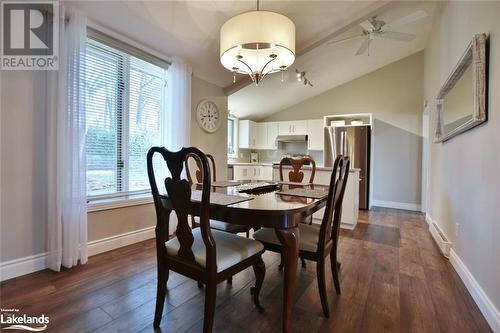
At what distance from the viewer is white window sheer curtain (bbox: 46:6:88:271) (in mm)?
2062

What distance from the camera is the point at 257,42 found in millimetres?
1846

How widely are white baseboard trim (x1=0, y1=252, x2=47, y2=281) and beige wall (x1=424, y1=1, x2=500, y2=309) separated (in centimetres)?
334

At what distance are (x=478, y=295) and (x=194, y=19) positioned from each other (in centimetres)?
348

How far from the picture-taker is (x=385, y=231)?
11.4 ft

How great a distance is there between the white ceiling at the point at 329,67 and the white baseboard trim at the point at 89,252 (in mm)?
3276

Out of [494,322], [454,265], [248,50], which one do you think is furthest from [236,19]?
[454,265]

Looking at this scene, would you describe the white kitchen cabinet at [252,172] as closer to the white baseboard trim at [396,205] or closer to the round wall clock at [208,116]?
the round wall clock at [208,116]

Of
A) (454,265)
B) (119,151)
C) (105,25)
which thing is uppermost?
(105,25)

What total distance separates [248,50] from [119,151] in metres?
1.79

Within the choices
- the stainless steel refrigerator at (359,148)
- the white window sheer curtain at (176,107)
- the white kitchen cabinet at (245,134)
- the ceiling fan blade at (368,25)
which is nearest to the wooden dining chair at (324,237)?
the white window sheer curtain at (176,107)

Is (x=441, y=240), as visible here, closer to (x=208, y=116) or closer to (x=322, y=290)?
(x=322, y=290)

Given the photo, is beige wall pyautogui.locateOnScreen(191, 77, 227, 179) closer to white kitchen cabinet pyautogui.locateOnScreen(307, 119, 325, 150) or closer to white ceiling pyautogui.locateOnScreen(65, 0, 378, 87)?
white ceiling pyautogui.locateOnScreen(65, 0, 378, 87)

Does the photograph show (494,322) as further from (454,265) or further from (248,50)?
(248,50)

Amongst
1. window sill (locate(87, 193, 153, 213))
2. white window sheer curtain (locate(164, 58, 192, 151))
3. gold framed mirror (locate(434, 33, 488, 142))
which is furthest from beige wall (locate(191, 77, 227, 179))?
gold framed mirror (locate(434, 33, 488, 142))
